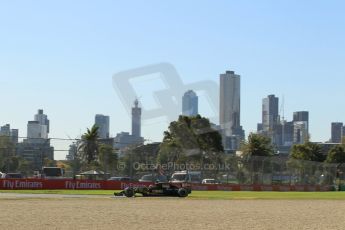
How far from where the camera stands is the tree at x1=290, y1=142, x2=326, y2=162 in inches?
4555

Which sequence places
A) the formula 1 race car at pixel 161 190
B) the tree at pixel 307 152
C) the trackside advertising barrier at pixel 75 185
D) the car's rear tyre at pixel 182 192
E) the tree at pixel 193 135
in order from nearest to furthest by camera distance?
the formula 1 race car at pixel 161 190 < the car's rear tyre at pixel 182 192 < the trackside advertising barrier at pixel 75 185 < the tree at pixel 193 135 < the tree at pixel 307 152

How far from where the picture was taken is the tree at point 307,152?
11569 centimetres

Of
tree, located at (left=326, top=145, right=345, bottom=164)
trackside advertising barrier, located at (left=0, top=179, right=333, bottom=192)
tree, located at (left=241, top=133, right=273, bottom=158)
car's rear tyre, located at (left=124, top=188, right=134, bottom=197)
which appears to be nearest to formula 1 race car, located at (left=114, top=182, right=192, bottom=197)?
car's rear tyre, located at (left=124, top=188, right=134, bottom=197)

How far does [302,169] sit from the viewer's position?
272ft

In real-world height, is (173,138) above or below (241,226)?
above

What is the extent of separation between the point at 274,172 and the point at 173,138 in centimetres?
2432

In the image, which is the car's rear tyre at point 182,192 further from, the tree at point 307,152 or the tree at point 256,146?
the tree at point 307,152

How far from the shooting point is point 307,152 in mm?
116938

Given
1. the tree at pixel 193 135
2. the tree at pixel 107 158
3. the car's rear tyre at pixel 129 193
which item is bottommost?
the car's rear tyre at pixel 129 193

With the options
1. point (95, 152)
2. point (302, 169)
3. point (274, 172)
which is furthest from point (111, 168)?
point (302, 169)

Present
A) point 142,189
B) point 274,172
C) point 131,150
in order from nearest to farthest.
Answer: point 142,189, point 131,150, point 274,172

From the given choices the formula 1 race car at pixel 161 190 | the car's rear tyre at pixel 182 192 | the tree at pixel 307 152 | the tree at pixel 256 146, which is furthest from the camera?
the tree at pixel 307 152

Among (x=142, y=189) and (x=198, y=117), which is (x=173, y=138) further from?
(x=142, y=189)

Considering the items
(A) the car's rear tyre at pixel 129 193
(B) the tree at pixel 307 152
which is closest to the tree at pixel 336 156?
(B) the tree at pixel 307 152
